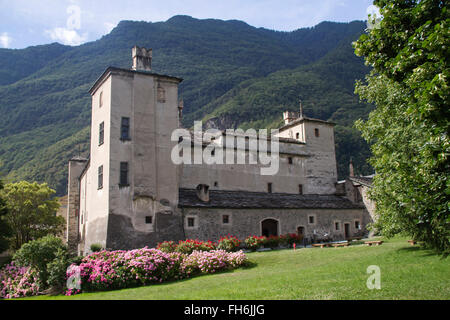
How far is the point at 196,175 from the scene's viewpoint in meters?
31.2

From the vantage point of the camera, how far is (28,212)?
1414 inches

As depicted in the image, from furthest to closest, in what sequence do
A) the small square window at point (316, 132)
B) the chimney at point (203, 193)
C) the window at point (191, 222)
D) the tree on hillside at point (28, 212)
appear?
the small square window at point (316, 132)
the tree on hillside at point (28, 212)
the chimney at point (203, 193)
the window at point (191, 222)

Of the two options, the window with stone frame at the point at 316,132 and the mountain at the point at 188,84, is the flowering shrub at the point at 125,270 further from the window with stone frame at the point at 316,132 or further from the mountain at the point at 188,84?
the mountain at the point at 188,84

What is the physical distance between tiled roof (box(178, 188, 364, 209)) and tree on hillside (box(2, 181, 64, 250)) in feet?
51.8

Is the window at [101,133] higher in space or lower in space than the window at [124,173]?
higher

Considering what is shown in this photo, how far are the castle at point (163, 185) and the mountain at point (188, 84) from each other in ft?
118

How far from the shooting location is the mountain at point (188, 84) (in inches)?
3150

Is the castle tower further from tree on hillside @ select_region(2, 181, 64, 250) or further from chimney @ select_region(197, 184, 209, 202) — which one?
tree on hillside @ select_region(2, 181, 64, 250)

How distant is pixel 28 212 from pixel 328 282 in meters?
32.3

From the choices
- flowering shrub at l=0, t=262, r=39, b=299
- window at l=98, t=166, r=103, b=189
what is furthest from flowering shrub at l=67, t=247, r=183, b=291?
window at l=98, t=166, r=103, b=189

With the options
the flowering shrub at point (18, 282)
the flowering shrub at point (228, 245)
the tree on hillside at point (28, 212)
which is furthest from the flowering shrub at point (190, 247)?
the tree on hillside at point (28, 212)

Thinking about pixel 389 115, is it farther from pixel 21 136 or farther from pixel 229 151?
pixel 21 136

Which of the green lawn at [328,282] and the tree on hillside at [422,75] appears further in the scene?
the green lawn at [328,282]
